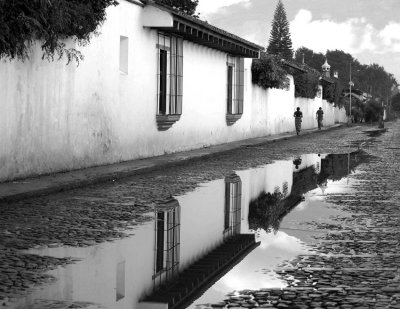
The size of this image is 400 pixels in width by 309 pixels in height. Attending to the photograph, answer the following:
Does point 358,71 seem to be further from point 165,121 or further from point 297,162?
point 297,162

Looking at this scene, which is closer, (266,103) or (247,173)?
(247,173)

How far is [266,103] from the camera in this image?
3891 cm

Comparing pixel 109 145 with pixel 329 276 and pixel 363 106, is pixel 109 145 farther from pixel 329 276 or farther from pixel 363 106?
pixel 363 106

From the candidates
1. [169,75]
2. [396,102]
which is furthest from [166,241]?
[396,102]

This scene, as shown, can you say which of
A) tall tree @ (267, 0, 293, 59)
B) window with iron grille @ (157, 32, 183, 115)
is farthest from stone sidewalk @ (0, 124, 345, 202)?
tall tree @ (267, 0, 293, 59)

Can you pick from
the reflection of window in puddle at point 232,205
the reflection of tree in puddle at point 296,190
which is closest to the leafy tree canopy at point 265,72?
the reflection of tree in puddle at point 296,190

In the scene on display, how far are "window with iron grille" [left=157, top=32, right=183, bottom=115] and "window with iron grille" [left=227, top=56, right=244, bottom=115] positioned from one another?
7921 mm

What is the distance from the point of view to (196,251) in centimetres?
710

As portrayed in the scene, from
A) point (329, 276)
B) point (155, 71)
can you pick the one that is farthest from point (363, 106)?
point (329, 276)

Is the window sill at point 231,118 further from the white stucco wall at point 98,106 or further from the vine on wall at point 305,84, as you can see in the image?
the vine on wall at point 305,84

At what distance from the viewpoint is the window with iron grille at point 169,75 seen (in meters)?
21.6

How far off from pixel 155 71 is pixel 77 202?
10.5 metres

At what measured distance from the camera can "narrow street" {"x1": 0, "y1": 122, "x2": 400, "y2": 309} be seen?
211 inches

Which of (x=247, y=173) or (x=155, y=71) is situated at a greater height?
(x=155, y=71)
